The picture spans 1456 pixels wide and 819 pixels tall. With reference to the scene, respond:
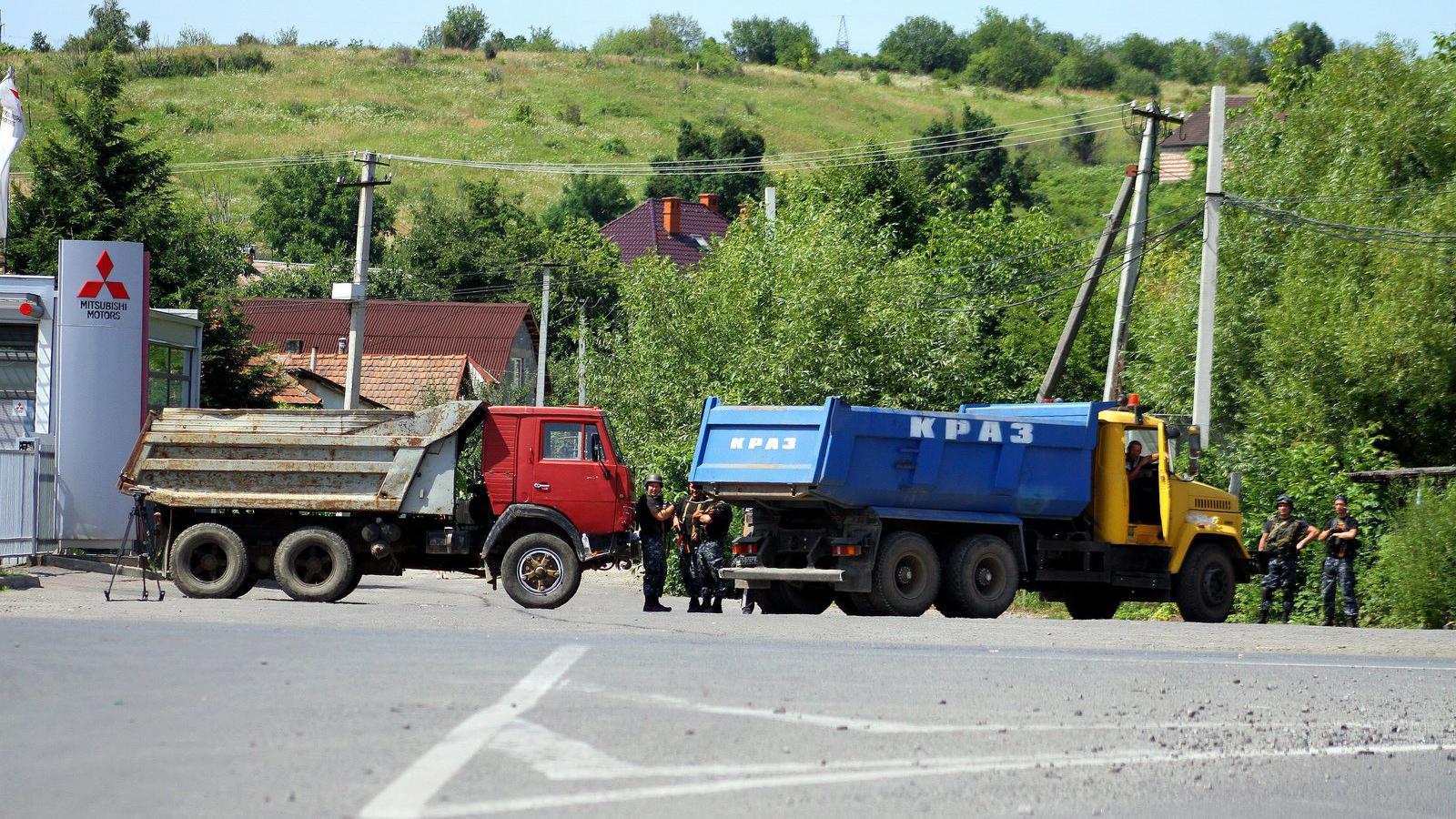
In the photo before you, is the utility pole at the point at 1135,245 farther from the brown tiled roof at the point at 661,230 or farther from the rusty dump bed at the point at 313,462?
the brown tiled roof at the point at 661,230

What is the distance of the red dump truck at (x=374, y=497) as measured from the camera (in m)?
19.2

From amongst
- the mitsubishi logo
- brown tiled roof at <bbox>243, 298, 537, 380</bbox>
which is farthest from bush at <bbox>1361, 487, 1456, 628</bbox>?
brown tiled roof at <bbox>243, 298, 537, 380</bbox>

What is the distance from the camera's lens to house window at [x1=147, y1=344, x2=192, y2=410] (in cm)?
2677

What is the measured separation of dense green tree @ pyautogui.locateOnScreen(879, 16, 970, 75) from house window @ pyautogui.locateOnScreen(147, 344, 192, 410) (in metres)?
147

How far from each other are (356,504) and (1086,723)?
11.8 meters

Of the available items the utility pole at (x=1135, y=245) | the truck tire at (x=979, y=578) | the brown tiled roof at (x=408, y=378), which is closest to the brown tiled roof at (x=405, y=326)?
the brown tiled roof at (x=408, y=378)

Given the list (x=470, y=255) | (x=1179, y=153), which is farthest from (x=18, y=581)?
(x=1179, y=153)

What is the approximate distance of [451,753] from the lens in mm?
7297

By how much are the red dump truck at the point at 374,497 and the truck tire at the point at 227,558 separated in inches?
0.6

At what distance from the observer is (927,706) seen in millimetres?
9562

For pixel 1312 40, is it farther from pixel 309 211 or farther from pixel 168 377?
pixel 168 377

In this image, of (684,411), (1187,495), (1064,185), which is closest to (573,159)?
(1064,185)

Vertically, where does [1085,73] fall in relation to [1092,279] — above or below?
above

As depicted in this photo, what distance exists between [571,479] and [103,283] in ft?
27.1
